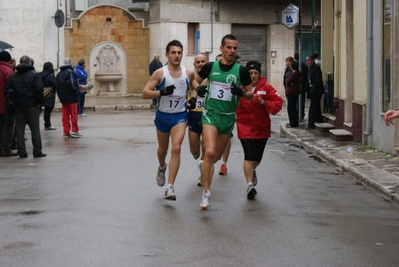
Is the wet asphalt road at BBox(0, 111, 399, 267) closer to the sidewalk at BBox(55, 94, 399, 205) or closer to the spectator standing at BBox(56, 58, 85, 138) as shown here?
the sidewalk at BBox(55, 94, 399, 205)

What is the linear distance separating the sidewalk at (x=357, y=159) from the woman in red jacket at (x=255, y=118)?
1.74m

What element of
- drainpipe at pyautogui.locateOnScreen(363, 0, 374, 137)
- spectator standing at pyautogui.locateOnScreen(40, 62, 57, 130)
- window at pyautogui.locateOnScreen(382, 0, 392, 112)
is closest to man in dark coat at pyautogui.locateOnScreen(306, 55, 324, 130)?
drainpipe at pyautogui.locateOnScreen(363, 0, 374, 137)

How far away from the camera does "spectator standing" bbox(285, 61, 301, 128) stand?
75.0ft

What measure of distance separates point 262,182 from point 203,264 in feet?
18.5

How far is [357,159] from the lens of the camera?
15.5 meters

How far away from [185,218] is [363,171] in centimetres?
474

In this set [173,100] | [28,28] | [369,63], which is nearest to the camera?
[173,100]

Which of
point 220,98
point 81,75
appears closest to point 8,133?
point 220,98

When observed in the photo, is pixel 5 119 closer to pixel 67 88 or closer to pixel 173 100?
pixel 67 88

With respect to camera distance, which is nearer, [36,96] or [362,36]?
[36,96]

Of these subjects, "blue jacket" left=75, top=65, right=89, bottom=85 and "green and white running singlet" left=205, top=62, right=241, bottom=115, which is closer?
"green and white running singlet" left=205, top=62, right=241, bottom=115

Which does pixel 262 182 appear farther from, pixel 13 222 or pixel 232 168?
pixel 13 222

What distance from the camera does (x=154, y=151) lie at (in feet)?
57.6

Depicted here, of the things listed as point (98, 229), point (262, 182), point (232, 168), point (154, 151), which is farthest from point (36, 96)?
point (98, 229)
